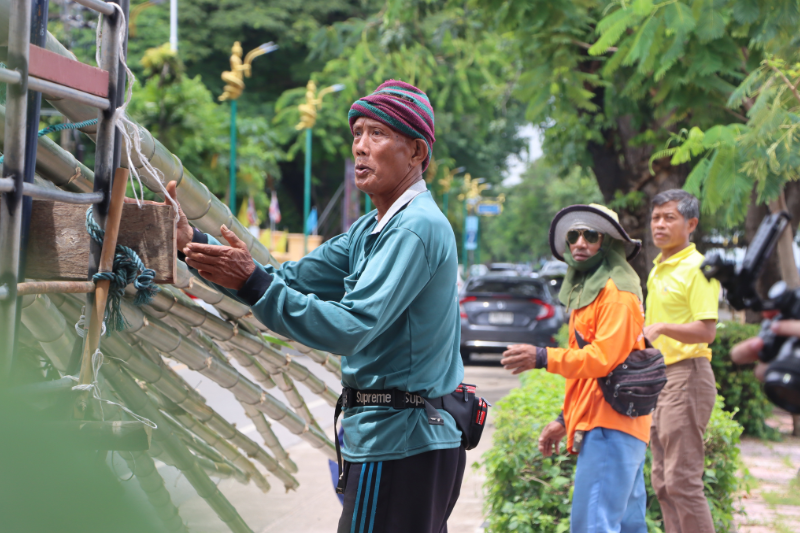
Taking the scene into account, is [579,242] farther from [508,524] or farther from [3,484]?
[3,484]

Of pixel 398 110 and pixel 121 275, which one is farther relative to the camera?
pixel 398 110

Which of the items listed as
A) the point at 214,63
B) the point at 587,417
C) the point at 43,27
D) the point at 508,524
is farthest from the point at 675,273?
the point at 214,63

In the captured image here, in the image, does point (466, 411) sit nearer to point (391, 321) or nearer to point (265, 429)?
point (391, 321)

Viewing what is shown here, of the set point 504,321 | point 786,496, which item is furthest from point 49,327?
point 504,321

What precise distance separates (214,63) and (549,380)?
27.0 meters

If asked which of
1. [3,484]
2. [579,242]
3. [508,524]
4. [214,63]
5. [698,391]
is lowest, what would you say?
[508,524]

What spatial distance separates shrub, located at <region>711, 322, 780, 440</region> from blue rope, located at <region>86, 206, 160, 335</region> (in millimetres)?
6547

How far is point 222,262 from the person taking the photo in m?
1.90

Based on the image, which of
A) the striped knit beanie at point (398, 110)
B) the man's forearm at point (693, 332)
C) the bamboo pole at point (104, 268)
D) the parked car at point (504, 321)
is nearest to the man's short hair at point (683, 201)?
the man's forearm at point (693, 332)

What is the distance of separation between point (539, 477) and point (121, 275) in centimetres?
303

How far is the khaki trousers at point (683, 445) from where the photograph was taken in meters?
3.78

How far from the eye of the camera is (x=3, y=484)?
616 millimetres

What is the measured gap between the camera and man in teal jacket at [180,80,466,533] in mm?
1915

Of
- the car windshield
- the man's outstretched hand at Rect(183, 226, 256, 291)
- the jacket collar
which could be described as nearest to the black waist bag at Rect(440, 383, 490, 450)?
the jacket collar
